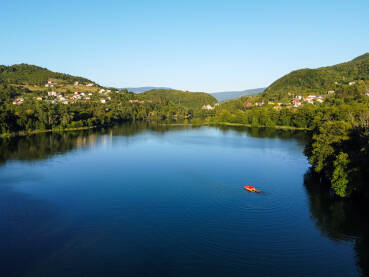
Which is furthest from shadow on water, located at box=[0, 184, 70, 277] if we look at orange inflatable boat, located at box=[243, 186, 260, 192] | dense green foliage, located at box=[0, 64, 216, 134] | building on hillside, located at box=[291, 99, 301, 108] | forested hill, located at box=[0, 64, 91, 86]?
forested hill, located at box=[0, 64, 91, 86]

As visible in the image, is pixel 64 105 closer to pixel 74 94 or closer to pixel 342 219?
pixel 74 94

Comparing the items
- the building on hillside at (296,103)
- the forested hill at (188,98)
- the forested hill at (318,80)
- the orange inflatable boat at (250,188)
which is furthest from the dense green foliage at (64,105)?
the orange inflatable boat at (250,188)

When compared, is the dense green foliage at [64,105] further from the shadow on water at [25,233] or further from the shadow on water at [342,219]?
the shadow on water at [342,219]

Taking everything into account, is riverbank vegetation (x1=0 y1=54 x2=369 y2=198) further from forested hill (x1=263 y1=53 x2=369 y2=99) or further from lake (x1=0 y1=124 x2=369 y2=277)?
lake (x1=0 y1=124 x2=369 y2=277)

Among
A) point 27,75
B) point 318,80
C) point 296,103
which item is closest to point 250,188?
point 296,103

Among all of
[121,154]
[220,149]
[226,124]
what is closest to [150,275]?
[121,154]

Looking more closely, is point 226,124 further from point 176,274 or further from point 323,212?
point 176,274

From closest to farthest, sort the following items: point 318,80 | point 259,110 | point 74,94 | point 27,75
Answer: point 259,110 < point 74,94 < point 318,80 < point 27,75
